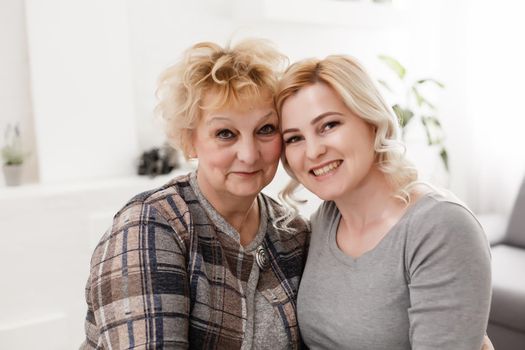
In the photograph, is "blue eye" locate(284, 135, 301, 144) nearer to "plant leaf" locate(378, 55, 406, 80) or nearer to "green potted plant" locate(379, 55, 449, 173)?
"green potted plant" locate(379, 55, 449, 173)

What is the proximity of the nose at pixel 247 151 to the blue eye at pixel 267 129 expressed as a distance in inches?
2.1

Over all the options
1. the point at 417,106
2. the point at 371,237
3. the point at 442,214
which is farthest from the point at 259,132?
the point at 417,106

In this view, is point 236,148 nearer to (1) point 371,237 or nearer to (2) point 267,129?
(2) point 267,129

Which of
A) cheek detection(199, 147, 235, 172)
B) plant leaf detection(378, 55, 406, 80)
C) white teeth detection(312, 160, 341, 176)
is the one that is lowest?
white teeth detection(312, 160, 341, 176)

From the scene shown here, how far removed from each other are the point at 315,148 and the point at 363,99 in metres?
0.17

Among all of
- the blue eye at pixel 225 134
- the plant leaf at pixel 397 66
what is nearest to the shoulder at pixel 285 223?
the blue eye at pixel 225 134

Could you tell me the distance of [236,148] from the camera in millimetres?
1521

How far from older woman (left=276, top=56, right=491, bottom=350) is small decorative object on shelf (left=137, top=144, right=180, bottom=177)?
1462 mm

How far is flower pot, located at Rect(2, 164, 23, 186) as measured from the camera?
268 cm

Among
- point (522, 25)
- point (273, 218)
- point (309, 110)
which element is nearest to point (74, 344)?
point (273, 218)

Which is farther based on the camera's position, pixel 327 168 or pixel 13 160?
pixel 13 160

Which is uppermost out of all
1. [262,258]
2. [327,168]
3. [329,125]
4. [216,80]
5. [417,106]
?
[216,80]

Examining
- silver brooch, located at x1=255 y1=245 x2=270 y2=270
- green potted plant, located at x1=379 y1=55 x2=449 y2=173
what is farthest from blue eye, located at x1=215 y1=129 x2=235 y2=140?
green potted plant, located at x1=379 y1=55 x2=449 y2=173

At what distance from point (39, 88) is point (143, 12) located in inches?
26.6
